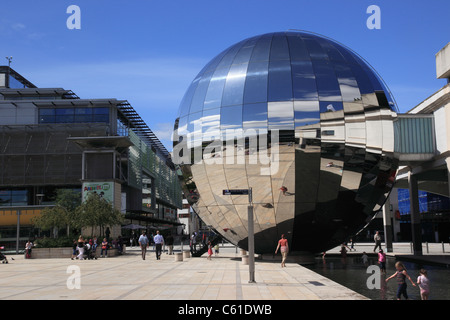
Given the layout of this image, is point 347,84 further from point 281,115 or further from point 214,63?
point 214,63

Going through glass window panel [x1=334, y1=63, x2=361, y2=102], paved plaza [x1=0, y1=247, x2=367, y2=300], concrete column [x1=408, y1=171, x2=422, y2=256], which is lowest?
paved plaza [x1=0, y1=247, x2=367, y2=300]

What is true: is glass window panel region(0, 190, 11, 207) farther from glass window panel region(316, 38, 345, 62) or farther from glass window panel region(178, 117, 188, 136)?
glass window panel region(316, 38, 345, 62)

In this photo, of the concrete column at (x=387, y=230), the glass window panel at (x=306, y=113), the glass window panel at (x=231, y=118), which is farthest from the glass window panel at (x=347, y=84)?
the concrete column at (x=387, y=230)

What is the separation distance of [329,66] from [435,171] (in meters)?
15.1

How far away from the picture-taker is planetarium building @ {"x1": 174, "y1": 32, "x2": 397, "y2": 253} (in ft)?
59.0

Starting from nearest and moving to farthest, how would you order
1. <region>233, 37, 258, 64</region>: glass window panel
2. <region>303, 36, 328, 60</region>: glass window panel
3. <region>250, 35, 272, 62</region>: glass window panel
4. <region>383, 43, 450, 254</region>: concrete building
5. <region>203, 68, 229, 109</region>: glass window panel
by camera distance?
1. <region>303, 36, 328, 60</region>: glass window panel
2. <region>203, 68, 229, 109</region>: glass window panel
3. <region>250, 35, 272, 62</region>: glass window panel
4. <region>233, 37, 258, 64</region>: glass window panel
5. <region>383, 43, 450, 254</region>: concrete building

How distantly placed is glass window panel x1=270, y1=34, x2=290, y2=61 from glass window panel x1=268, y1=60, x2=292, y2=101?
0.30 m

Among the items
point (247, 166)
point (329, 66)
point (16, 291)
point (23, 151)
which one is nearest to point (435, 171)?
point (329, 66)

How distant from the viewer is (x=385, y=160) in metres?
19.1

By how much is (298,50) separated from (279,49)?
30.9 inches

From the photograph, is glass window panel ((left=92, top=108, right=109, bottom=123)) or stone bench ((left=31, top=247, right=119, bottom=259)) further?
glass window panel ((left=92, top=108, right=109, bottom=123))

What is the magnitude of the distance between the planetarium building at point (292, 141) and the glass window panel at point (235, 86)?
1.8 inches

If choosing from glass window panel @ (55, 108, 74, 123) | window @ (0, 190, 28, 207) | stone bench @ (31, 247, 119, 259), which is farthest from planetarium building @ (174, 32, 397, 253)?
glass window panel @ (55, 108, 74, 123)
